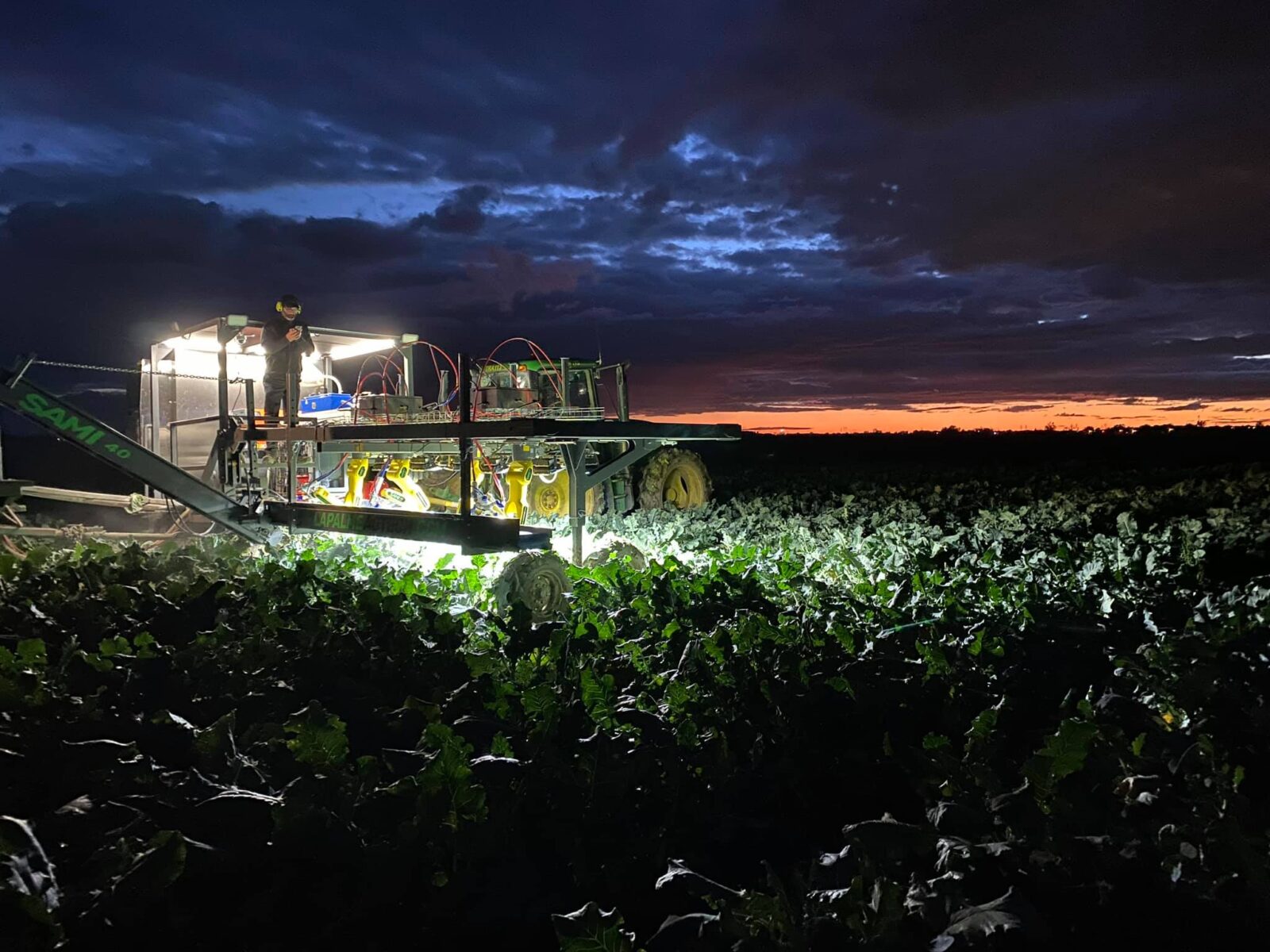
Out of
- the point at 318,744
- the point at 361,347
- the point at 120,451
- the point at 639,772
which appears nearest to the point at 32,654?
the point at 318,744

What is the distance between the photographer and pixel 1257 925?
4.84ft

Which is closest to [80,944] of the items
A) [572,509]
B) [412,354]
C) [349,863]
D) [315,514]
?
[349,863]

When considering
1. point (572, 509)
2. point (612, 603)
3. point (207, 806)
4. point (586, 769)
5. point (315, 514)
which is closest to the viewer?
point (207, 806)

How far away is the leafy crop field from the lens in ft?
5.32

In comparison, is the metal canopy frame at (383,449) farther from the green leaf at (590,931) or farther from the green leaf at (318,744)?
the green leaf at (590,931)

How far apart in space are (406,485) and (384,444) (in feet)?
2.58

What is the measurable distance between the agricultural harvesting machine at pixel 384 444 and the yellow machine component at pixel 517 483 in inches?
0.6

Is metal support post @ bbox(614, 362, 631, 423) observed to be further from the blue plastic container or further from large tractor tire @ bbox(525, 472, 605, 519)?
the blue plastic container

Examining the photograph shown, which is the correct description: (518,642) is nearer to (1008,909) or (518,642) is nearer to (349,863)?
(349,863)

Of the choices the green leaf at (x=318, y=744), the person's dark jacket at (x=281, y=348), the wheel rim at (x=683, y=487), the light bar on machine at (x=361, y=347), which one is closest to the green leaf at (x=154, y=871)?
the green leaf at (x=318, y=744)

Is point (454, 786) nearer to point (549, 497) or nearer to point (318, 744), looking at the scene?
point (318, 744)

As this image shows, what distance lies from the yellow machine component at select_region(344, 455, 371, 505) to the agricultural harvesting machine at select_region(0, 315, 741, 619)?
0.06 ft

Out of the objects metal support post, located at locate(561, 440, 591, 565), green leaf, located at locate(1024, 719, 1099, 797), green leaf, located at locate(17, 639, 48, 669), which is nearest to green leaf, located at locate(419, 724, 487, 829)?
green leaf, located at locate(1024, 719, 1099, 797)

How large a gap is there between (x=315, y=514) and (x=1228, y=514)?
26.4ft
